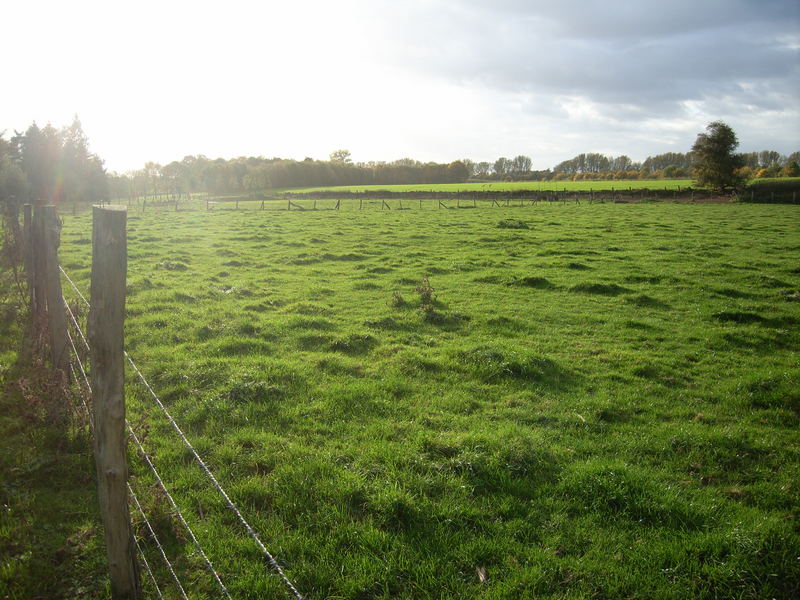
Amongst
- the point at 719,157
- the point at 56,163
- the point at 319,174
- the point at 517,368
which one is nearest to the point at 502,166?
the point at 319,174

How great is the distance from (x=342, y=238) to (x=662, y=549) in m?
25.5

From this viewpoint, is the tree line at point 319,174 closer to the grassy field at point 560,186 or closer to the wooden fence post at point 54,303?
the grassy field at point 560,186

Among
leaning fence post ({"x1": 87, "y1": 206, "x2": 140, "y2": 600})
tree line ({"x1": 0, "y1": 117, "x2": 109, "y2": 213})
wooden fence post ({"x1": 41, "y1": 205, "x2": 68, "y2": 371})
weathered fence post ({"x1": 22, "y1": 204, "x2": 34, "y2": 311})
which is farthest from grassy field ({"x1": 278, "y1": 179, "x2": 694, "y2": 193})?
leaning fence post ({"x1": 87, "y1": 206, "x2": 140, "y2": 600})

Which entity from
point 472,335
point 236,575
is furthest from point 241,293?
point 236,575

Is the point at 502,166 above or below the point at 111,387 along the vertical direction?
above

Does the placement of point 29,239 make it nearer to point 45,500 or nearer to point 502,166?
point 45,500

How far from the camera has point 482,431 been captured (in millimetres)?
7188

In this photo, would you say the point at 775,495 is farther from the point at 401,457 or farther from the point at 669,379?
the point at 401,457

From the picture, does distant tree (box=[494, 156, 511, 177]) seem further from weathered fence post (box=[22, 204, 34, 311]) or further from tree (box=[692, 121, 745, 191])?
weathered fence post (box=[22, 204, 34, 311])

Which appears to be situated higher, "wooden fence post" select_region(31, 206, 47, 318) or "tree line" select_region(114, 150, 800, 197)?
"tree line" select_region(114, 150, 800, 197)

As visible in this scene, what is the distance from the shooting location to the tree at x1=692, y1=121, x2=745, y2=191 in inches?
2670

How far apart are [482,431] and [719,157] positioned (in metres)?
78.2

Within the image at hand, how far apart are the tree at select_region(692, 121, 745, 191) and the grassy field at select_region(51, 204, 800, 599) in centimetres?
6152

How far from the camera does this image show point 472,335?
11828 mm
